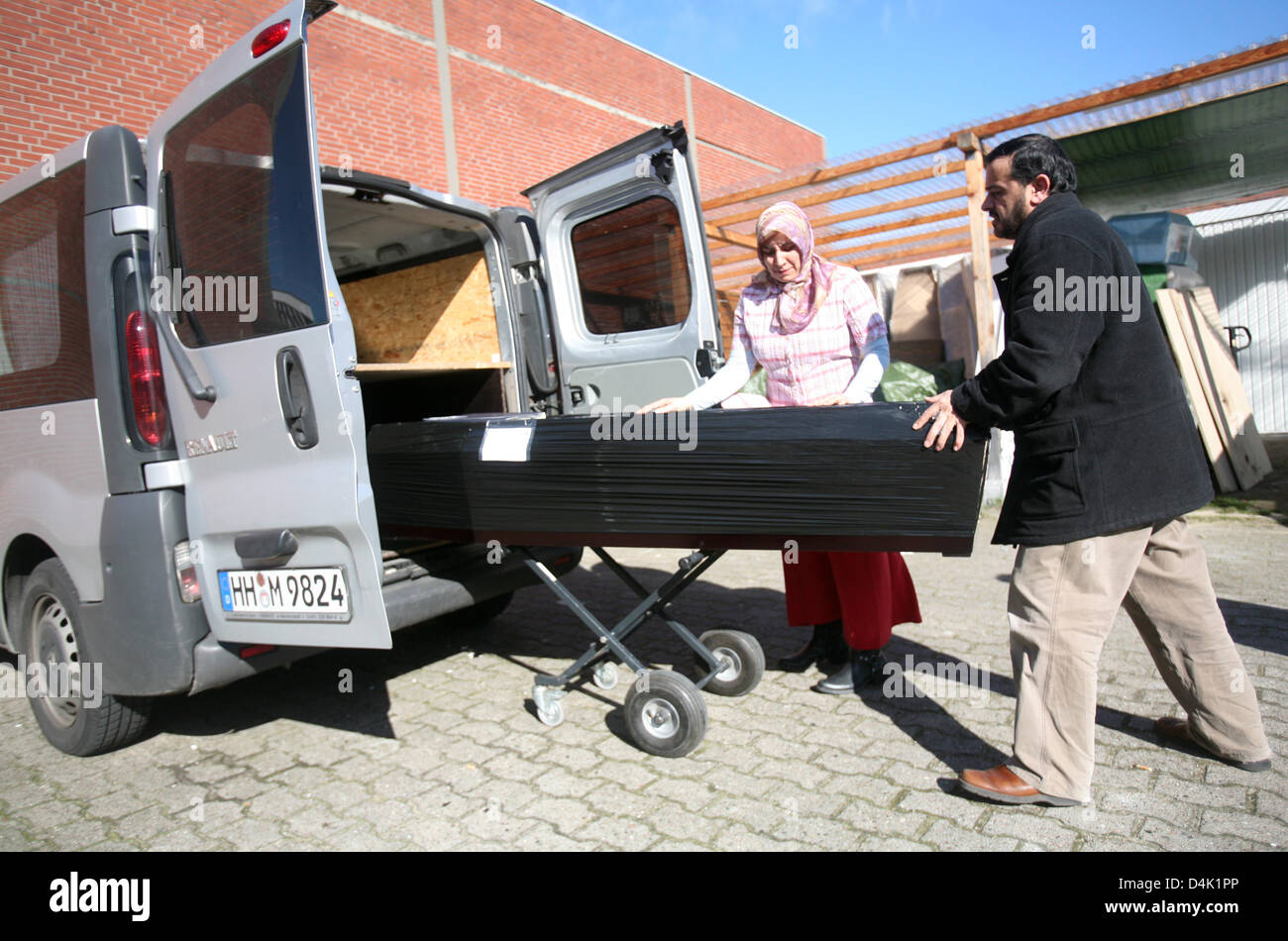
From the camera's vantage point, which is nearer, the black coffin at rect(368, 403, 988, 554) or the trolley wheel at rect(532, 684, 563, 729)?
the black coffin at rect(368, 403, 988, 554)

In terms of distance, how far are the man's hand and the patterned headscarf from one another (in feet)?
3.41

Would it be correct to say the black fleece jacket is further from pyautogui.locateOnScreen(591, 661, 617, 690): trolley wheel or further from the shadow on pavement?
pyautogui.locateOnScreen(591, 661, 617, 690): trolley wheel

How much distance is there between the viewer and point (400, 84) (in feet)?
39.5

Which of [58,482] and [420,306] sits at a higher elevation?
[420,306]

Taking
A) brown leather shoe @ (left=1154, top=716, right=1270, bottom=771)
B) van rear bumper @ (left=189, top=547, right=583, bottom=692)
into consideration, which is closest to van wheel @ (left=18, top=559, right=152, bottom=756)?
van rear bumper @ (left=189, top=547, right=583, bottom=692)

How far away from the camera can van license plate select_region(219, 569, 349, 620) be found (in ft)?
9.23

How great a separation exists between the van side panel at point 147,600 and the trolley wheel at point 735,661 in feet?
6.59

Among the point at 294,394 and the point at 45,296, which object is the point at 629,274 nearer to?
the point at 294,394

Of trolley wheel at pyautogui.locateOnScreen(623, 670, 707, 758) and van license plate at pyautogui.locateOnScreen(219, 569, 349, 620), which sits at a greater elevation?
van license plate at pyautogui.locateOnScreen(219, 569, 349, 620)

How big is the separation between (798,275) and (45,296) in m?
3.06

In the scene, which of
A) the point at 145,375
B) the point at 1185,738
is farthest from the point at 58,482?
the point at 1185,738

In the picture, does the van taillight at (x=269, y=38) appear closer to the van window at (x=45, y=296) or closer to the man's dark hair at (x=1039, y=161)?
the van window at (x=45, y=296)
